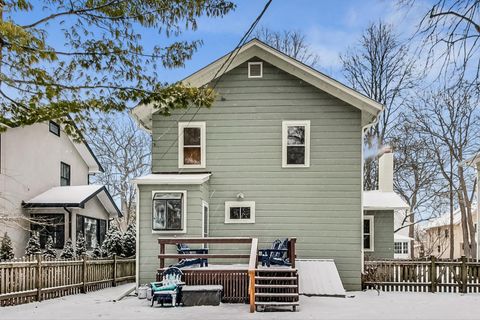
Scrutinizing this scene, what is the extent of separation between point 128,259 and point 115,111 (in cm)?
938

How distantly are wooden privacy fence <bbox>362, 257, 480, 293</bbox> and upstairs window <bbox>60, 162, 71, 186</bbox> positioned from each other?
14.2 m

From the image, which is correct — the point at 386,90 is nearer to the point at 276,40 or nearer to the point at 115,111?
the point at 276,40

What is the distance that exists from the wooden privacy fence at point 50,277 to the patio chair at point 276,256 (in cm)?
496

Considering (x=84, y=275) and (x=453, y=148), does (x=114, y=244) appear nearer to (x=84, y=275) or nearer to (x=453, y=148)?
(x=84, y=275)

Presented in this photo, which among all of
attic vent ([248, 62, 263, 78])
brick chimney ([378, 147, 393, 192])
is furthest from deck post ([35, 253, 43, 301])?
brick chimney ([378, 147, 393, 192])

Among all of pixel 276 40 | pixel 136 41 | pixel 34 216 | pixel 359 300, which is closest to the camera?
pixel 136 41

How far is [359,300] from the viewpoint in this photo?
11.3m

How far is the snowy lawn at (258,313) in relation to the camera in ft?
29.0

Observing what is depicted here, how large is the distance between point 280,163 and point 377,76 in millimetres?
14017

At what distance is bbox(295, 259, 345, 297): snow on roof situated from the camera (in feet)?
37.9

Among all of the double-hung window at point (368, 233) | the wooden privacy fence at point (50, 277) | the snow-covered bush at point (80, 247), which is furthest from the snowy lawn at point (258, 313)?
the double-hung window at point (368, 233)

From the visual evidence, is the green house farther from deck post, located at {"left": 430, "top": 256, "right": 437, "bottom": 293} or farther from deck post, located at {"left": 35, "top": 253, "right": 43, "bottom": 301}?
deck post, located at {"left": 35, "top": 253, "right": 43, "bottom": 301}

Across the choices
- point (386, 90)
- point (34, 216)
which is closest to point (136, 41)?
point (34, 216)

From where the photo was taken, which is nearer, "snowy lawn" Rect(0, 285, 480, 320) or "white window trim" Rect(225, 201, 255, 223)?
"snowy lawn" Rect(0, 285, 480, 320)
